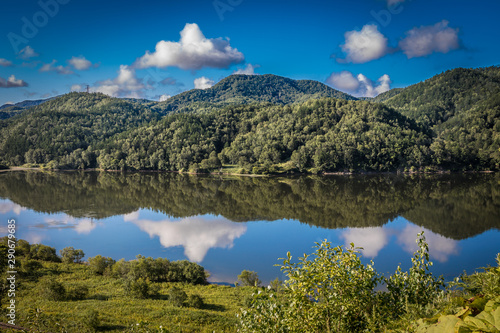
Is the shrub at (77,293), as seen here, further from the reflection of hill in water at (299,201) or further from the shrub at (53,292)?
the reflection of hill in water at (299,201)

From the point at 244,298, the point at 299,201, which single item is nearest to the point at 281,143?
the point at 299,201

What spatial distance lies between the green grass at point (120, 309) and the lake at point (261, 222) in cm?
697

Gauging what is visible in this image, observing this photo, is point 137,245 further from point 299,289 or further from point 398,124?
point 398,124

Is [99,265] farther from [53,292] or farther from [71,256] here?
[53,292]

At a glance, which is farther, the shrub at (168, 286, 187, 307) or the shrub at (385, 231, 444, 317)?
the shrub at (168, 286, 187, 307)

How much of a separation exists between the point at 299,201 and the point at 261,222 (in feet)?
58.3

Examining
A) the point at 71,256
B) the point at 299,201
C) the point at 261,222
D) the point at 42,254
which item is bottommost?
the point at 71,256

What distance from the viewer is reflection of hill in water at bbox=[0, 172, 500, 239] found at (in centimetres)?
5388

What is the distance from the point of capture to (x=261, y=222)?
54.2 m

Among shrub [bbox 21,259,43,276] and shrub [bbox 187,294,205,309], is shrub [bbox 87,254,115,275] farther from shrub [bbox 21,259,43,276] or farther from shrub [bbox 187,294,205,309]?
shrub [bbox 187,294,205,309]

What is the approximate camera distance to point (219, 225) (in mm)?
53000

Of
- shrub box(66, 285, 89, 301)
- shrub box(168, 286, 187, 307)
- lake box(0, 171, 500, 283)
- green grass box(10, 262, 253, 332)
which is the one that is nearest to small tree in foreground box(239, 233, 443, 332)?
green grass box(10, 262, 253, 332)

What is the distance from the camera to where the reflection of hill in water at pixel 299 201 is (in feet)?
177

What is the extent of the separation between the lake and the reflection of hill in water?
21cm
